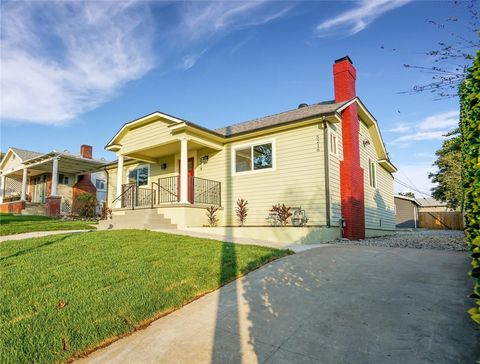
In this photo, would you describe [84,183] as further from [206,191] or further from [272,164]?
[272,164]

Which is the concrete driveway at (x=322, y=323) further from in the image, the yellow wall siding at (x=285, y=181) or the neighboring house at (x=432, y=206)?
the neighboring house at (x=432, y=206)

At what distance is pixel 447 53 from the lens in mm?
3605

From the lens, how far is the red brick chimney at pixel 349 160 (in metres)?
10.9

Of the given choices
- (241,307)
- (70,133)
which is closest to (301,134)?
(241,307)

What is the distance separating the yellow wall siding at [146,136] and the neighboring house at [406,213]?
26.1 metres

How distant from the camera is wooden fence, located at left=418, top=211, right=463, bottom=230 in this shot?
976 inches

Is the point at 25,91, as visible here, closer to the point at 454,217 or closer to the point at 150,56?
the point at 150,56

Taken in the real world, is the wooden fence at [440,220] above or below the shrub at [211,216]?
below

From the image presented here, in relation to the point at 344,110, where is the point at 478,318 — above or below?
below

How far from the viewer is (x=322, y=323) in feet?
10.9

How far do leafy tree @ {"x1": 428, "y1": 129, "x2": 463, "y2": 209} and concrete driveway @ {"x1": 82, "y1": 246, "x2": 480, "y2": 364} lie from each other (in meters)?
23.7

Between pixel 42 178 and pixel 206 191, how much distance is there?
1899 cm

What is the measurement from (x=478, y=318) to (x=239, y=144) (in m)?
11.1

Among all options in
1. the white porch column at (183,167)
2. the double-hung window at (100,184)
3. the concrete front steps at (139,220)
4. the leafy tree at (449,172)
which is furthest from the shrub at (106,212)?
the leafy tree at (449,172)
